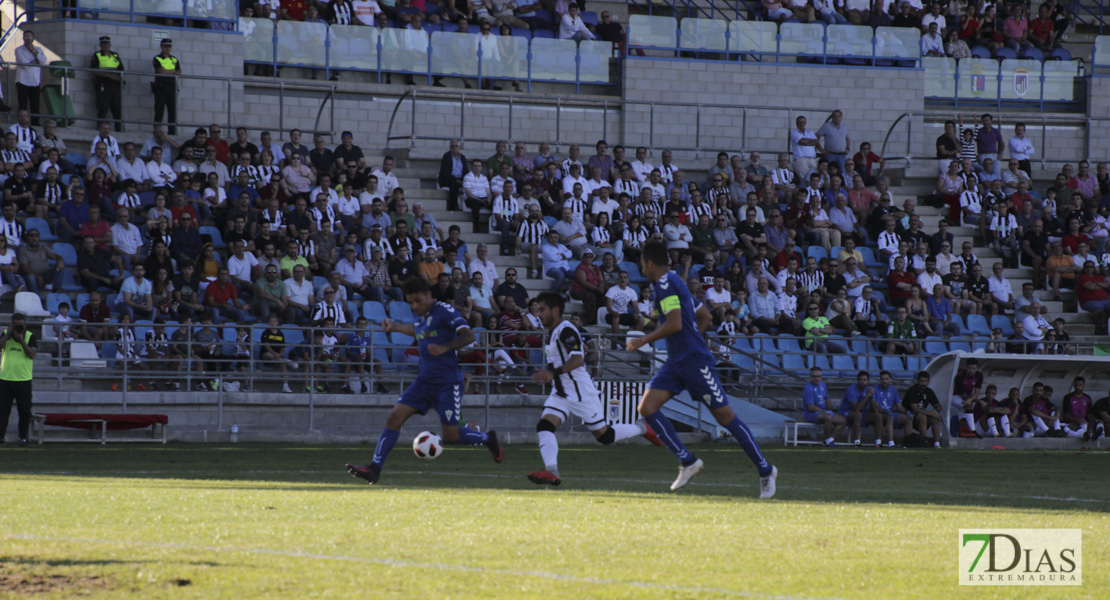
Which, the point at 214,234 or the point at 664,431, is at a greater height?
the point at 214,234

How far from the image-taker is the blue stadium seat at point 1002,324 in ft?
87.5

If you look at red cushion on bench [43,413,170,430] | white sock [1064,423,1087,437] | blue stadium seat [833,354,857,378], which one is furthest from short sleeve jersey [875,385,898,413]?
red cushion on bench [43,413,170,430]

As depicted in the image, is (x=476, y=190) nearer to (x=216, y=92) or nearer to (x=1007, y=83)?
(x=216, y=92)

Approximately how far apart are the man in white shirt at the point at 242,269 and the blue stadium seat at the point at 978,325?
13921 millimetres

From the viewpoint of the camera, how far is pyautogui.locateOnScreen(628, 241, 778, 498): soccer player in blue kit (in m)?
10.5

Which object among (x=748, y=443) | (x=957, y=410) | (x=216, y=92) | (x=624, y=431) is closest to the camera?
(x=748, y=443)

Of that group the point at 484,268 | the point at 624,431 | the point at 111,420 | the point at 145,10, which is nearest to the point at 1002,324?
the point at 484,268

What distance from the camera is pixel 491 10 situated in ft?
103

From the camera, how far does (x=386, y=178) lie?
25.9 meters

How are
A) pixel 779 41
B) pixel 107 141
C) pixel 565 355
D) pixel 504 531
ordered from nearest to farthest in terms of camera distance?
pixel 504 531 → pixel 565 355 → pixel 107 141 → pixel 779 41

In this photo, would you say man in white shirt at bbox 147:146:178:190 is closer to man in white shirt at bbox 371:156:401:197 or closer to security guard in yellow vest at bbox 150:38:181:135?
security guard in yellow vest at bbox 150:38:181:135

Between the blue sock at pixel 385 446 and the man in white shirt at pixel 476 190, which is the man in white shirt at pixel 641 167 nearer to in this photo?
the man in white shirt at pixel 476 190

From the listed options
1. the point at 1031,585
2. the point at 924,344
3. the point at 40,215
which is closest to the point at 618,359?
the point at 924,344

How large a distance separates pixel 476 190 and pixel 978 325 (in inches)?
408
